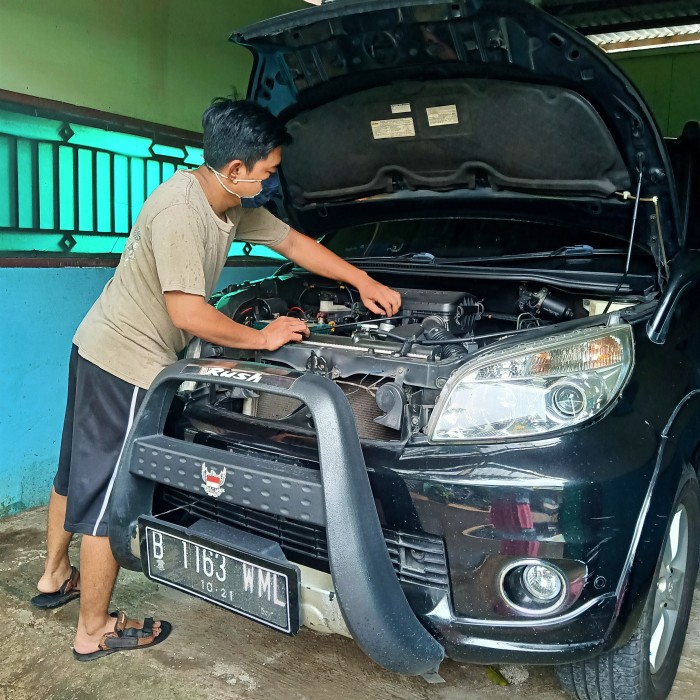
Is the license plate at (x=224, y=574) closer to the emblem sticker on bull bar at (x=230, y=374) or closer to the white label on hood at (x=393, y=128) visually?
the emblem sticker on bull bar at (x=230, y=374)

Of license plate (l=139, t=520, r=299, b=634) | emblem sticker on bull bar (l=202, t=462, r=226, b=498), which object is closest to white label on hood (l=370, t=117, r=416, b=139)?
emblem sticker on bull bar (l=202, t=462, r=226, b=498)

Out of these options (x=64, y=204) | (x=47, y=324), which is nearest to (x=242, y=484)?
(x=47, y=324)

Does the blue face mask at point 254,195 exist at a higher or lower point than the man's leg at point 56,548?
higher

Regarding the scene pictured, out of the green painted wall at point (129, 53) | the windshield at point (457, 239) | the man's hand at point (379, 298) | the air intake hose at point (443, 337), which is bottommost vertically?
the air intake hose at point (443, 337)

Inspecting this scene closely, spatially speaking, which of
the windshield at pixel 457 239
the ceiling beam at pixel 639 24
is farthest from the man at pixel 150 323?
the ceiling beam at pixel 639 24

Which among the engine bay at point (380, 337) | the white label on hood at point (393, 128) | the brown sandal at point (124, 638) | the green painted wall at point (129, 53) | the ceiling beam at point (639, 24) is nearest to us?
the engine bay at point (380, 337)

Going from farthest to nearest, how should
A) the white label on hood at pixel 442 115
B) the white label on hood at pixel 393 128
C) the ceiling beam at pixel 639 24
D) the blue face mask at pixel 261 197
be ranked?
the ceiling beam at pixel 639 24
the white label on hood at pixel 393 128
the white label on hood at pixel 442 115
the blue face mask at pixel 261 197

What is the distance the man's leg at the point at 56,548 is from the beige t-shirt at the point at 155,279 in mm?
709

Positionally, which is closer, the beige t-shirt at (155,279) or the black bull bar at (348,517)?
the black bull bar at (348,517)

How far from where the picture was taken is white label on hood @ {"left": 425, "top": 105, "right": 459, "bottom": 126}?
104 inches

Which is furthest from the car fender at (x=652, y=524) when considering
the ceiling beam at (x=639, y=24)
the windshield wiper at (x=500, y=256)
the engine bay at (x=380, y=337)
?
the ceiling beam at (x=639, y=24)

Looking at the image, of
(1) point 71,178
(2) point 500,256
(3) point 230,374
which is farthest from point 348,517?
(1) point 71,178

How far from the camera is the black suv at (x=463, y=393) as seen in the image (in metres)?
1.63

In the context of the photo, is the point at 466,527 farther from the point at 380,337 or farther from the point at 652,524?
the point at 380,337
